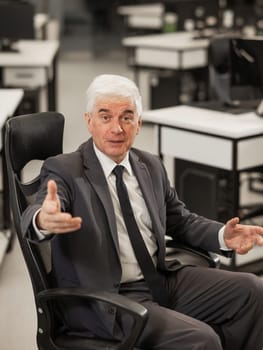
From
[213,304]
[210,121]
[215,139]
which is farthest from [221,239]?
[210,121]

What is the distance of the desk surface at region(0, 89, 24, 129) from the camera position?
4.48 meters

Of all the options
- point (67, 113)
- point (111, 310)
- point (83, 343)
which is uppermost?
point (111, 310)

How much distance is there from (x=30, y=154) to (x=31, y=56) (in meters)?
4.57

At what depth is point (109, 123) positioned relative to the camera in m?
2.72

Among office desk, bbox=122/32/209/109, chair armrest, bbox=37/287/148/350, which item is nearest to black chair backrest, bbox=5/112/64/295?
chair armrest, bbox=37/287/148/350

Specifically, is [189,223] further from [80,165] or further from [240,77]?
[240,77]

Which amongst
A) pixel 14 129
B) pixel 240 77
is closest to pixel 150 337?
pixel 14 129

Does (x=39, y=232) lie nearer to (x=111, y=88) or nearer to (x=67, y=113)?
(x=111, y=88)

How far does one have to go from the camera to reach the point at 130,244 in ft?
8.97

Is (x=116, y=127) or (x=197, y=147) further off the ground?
(x=116, y=127)

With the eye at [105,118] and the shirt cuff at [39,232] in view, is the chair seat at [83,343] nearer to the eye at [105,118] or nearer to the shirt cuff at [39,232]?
the shirt cuff at [39,232]

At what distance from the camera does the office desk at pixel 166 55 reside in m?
8.00

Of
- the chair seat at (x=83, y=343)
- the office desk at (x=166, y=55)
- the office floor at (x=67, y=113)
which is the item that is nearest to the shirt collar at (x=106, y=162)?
the chair seat at (x=83, y=343)

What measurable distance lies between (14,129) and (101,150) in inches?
11.9
